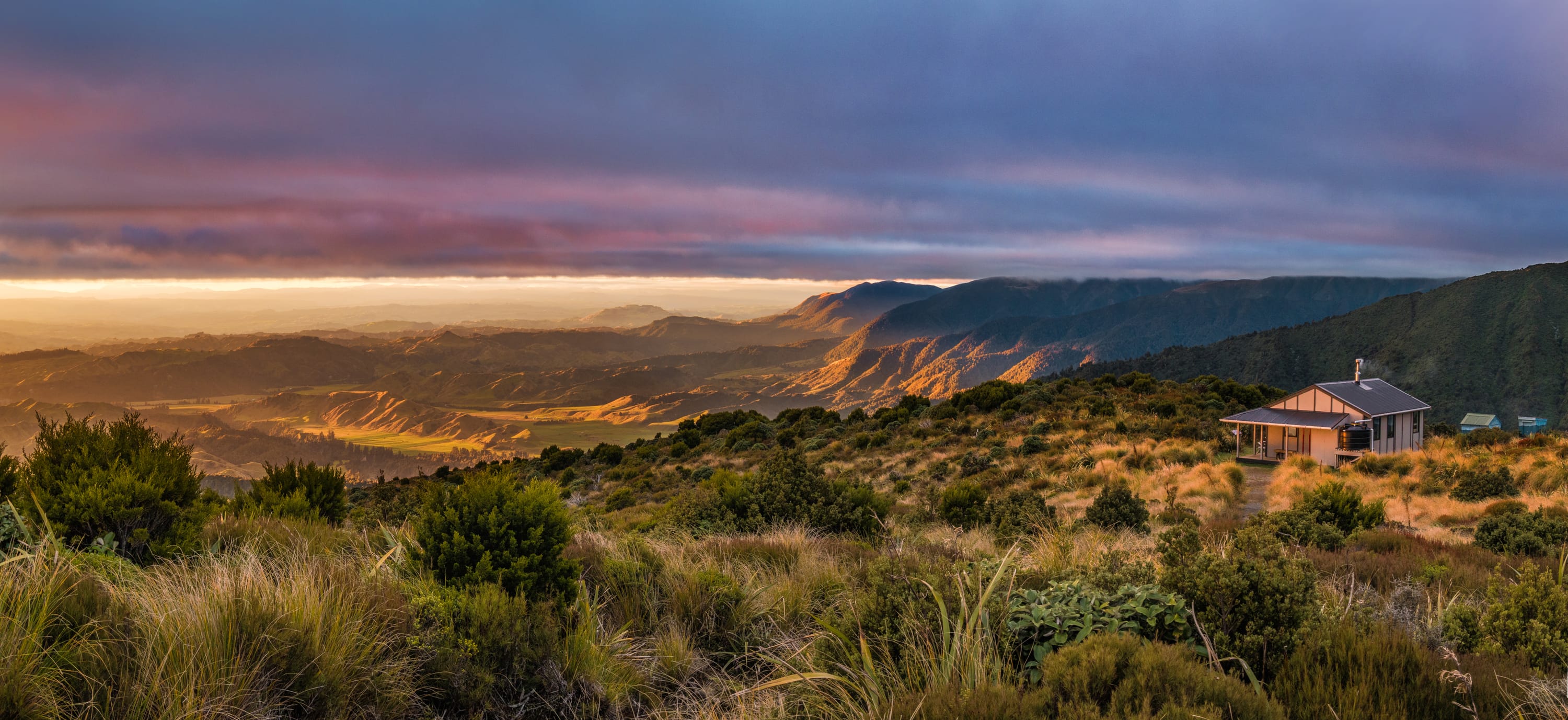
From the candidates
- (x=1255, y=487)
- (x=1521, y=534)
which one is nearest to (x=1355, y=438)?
(x=1255, y=487)

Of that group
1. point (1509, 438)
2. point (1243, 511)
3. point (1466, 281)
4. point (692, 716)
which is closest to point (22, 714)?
point (692, 716)

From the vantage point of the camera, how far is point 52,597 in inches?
161

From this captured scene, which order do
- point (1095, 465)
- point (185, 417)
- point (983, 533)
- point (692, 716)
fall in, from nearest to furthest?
point (692, 716) → point (983, 533) → point (1095, 465) → point (185, 417)

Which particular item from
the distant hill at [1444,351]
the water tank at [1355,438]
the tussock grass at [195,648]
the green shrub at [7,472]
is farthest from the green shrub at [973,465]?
the distant hill at [1444,351]

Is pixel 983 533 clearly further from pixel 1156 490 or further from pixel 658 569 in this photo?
pixel 1156 490

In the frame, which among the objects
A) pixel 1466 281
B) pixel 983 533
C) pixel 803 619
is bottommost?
pixel 983 533

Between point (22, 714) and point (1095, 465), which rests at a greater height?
point (22, 714)

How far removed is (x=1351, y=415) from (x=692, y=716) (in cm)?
3575

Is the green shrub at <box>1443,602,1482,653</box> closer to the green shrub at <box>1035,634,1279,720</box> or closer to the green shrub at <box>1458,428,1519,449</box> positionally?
the green shrub at <box>1035,634,1279,720</box>

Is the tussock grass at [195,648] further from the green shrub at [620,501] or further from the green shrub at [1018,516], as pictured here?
the green shrub at [620,501]

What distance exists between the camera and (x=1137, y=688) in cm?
307

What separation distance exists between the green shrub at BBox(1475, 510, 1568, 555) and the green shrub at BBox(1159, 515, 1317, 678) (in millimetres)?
7297

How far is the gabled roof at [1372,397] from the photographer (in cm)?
3144

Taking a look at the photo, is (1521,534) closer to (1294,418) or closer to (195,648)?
(195,648)
